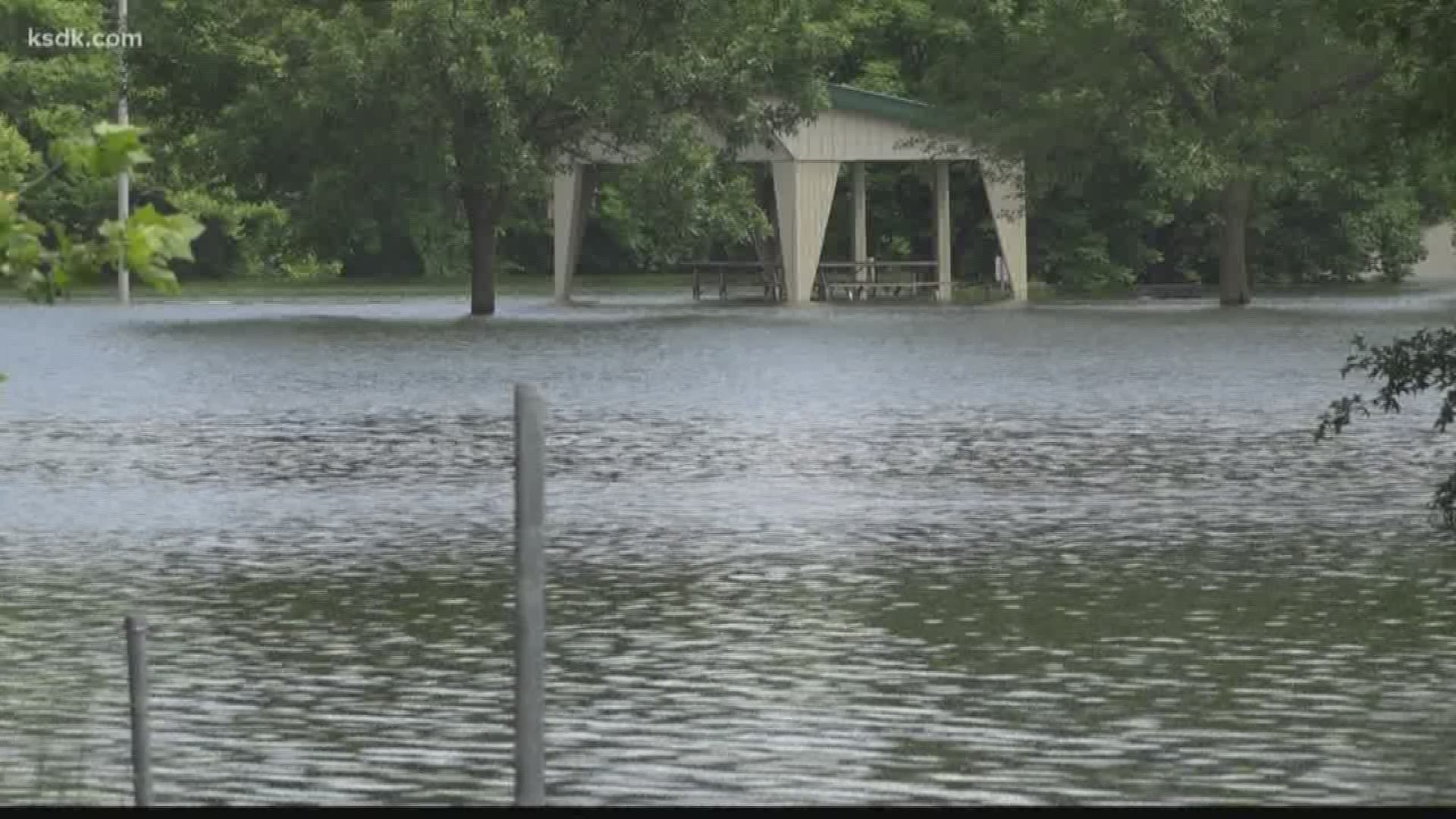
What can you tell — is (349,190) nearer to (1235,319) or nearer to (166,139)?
(166,139)

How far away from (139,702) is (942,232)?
221 feet

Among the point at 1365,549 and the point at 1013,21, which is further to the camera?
the point at 1013,21

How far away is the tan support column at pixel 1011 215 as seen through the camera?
7388cm

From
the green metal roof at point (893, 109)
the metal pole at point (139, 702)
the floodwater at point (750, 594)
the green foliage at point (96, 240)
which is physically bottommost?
the floodwater at point (750, 594)

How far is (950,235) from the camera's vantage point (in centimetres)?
8762

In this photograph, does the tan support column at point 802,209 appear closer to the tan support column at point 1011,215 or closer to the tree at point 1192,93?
the tree at point 1192,93

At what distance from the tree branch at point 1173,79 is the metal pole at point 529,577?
203ft

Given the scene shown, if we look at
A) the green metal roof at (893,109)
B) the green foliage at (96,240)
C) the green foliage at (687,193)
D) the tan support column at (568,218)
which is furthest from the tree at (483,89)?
the green foliage at (96,240)

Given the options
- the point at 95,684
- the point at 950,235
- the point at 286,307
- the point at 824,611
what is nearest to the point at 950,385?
the point at 824,611

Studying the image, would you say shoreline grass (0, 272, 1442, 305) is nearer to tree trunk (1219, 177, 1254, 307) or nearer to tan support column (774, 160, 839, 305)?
tan support column (774, 160, 839, 305)

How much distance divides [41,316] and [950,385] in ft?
111

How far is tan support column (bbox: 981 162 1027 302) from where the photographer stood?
73.9 metres

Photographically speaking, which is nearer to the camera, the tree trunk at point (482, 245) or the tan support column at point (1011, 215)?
the tree trunk at point (482, 245)

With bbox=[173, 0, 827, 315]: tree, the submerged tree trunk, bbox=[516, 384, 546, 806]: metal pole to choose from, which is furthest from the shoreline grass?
bbox=[516, 384, 546, 806]: metal pole
